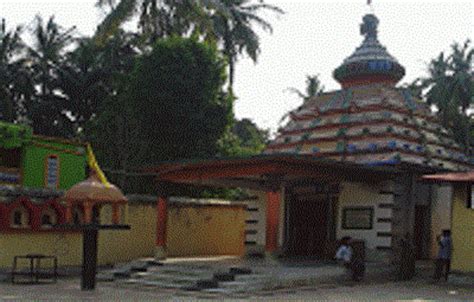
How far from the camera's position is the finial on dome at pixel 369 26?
2483 cm

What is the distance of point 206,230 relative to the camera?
22.8m

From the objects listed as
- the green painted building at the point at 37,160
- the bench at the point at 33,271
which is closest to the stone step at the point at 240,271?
the bench at the point at 33,271

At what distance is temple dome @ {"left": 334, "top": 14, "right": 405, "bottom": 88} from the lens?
76.4 feet

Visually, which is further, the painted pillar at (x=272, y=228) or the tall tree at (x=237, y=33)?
the tall tree at (x=237, y=33)

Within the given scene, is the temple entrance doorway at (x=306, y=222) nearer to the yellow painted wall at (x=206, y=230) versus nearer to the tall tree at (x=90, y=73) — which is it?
the yellow painted wall at (x=206, y=230)

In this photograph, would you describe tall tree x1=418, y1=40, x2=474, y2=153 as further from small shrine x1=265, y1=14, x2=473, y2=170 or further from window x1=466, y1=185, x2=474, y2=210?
window x1=466, y1=185, x2=474, y2=210

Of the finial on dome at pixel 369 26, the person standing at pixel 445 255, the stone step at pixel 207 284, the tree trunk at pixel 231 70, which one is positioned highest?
the finial on dome at pixel 369 26

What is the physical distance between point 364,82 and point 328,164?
772cm

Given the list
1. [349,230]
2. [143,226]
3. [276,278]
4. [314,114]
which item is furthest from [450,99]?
[276,278]

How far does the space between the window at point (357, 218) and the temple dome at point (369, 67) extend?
5.77m

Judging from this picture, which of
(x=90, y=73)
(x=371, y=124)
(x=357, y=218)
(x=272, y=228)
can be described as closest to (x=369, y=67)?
(x=371, y=124)

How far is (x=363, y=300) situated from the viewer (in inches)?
531

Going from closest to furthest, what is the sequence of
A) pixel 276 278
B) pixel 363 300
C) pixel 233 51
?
pixel 363 300, pixel 276 278, pixel 233 51

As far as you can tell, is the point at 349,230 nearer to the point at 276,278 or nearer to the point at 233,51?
the point at 276,278
